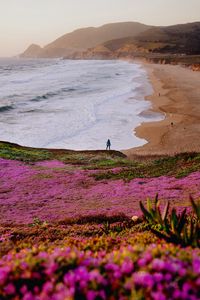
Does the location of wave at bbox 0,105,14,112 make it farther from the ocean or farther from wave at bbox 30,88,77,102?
wave at bbox 30,88,77,102

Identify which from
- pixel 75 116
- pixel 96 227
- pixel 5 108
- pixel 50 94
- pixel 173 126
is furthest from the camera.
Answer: pixel 50 94

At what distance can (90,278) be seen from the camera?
3695 mm

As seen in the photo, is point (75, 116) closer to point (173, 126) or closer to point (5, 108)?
point (5, 108)

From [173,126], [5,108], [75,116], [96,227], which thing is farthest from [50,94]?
[96,227]

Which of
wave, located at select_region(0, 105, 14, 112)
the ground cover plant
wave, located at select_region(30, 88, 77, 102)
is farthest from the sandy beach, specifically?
wave, located at select_region(0, 105, 14, 112)

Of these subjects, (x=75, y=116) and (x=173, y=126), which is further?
(x=75, y=116)

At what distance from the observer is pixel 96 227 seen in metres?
11.3

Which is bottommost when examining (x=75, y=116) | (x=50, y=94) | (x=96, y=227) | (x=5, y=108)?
(x=5, y=108)

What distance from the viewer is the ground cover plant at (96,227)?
367 cm

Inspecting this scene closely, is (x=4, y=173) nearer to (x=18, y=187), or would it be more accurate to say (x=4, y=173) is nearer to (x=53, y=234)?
(x=18, y=187)

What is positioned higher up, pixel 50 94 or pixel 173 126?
pixel 173 126

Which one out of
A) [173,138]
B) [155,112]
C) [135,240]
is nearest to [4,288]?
[135,240]

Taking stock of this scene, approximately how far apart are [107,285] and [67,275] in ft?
1.24

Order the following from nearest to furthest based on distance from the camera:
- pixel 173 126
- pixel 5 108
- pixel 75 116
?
pixel 173 126 < pixel 75 116 < pixel 5 108
